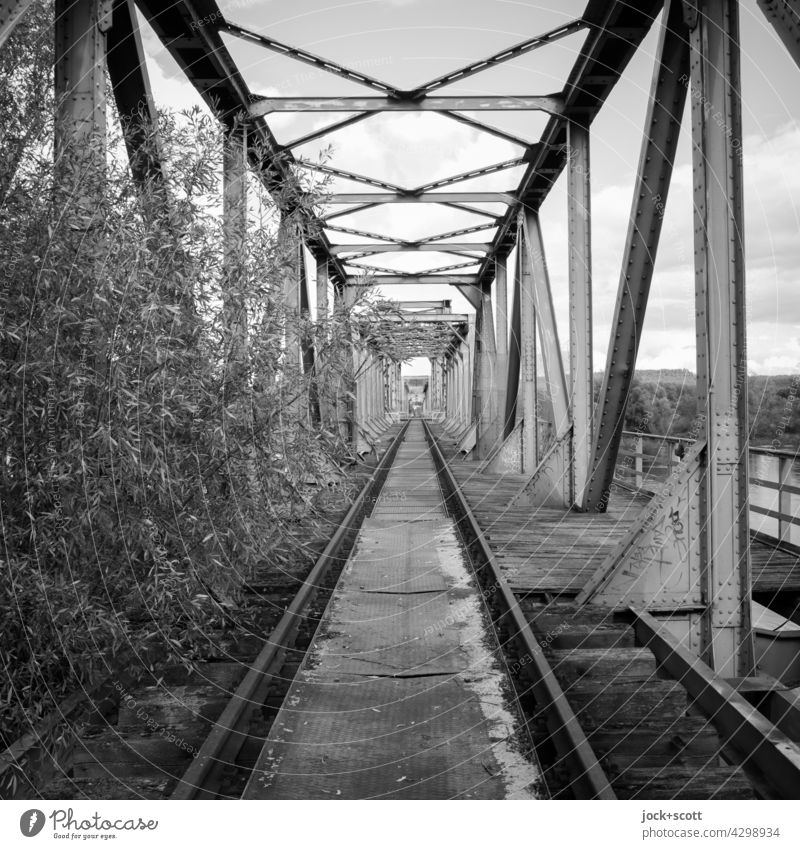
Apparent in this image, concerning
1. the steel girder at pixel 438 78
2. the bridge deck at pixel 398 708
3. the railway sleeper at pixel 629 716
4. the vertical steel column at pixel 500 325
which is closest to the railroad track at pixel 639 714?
the railway sleeper at pixel 629 716

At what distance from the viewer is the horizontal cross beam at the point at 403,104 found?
A: 25.0 feet

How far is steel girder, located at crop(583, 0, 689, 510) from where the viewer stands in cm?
484

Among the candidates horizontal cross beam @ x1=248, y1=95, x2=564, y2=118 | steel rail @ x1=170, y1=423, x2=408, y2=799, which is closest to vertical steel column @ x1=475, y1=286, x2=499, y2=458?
horizontal cross beam @ x1=248, y1=95, x2=564, y2=118

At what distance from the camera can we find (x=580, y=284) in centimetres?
809

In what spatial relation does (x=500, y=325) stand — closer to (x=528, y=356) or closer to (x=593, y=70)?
(x=528, y=356)

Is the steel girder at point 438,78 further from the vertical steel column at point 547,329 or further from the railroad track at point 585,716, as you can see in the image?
the railroad track at point 585,716

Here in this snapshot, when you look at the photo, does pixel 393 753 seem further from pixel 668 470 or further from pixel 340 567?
pixel 668 470

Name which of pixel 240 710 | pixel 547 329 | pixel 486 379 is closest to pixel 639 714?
pixel 240 710

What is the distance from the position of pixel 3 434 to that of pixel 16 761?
1.19m

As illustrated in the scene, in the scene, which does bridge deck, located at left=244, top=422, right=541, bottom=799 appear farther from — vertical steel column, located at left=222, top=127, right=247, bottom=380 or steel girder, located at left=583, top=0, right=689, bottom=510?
steel girder, located at left=583, top=0, right=689, bottom=510

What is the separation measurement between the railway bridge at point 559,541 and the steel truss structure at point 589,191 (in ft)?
0.06

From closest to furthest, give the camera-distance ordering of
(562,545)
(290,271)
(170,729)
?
(170,729)
(290,271)
(562,545)

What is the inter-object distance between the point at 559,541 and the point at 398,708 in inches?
137
